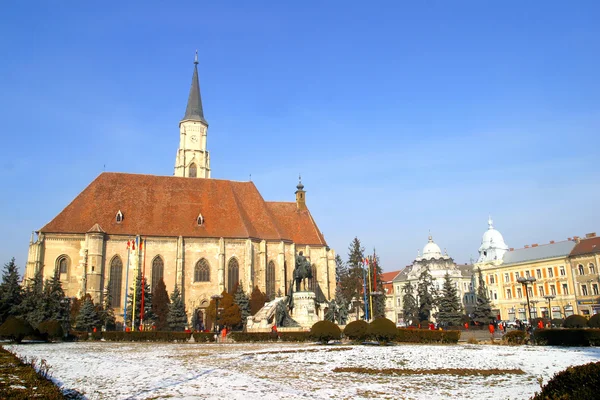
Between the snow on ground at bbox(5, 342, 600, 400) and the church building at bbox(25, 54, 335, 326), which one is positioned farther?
the church building at bbox(25, 54, 335, 326)

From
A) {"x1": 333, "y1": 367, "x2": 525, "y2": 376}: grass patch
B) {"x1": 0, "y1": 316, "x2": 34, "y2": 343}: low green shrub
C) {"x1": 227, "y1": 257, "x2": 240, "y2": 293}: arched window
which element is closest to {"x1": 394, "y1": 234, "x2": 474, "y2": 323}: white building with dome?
{"x1": 227, "y1": 257, "x2": 240, "y2": 293}: arched window

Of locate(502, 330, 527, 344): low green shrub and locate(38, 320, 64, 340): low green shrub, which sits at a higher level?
locate(38, 320, 64, 340): low green shrub

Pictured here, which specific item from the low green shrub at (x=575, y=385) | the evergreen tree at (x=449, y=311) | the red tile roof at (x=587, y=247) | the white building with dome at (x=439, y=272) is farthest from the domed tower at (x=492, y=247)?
the low green shrub at (x=575, y=385)

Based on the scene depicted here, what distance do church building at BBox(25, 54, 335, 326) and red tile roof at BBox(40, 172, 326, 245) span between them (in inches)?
3.8

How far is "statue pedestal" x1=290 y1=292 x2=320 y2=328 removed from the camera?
3082cm

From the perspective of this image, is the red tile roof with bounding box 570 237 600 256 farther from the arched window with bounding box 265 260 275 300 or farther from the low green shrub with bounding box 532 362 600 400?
the low green shrub with bounding box 532 362 600 400

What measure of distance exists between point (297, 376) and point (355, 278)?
54778 mm

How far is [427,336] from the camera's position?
81.8 feet

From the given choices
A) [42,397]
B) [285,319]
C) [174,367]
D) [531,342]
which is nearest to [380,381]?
[174,367]

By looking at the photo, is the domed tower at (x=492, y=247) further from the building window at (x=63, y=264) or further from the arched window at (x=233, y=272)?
the building window at (x=63, y=264)

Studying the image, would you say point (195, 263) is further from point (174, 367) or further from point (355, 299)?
point (174, 367)

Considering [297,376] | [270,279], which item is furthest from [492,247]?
[297,376]

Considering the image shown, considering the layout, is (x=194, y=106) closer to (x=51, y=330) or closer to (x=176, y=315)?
(x=176, y=315)

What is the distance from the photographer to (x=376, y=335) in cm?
2228
